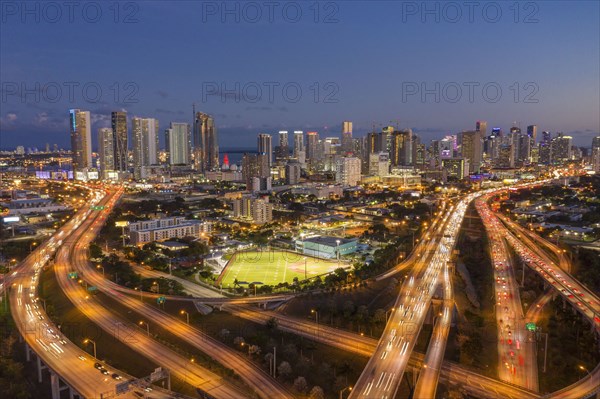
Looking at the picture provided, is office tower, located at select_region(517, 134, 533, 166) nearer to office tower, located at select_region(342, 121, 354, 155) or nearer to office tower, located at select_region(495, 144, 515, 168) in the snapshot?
office tower, located at select_region(495, 144, 515, 168)

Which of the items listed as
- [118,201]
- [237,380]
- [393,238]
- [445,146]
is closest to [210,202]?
[118,201]

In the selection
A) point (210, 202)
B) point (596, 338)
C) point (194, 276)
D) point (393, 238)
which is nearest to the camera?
point (596, 338)

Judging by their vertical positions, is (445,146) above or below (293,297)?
above

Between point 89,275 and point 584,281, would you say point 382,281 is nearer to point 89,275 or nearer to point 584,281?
point 584,281

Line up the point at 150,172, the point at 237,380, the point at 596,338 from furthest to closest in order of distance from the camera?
the point at 150,172
the point at 596,338
the point at 237,380

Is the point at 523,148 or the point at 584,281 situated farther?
the point at 523,148

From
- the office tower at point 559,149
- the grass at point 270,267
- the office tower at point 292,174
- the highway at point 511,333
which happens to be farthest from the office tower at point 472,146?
the highway at point 511,333
